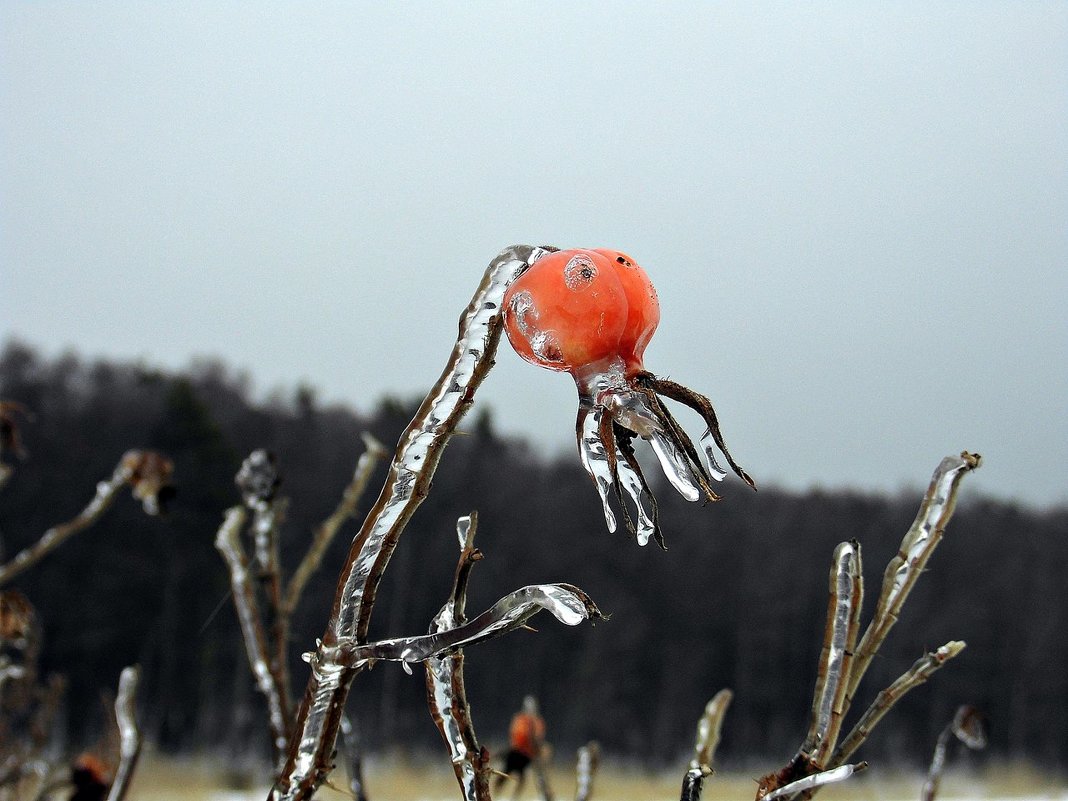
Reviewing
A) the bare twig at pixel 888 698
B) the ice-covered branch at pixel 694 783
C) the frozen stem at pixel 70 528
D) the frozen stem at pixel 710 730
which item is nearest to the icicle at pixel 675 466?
the ice-covered branch at pixel 694 783

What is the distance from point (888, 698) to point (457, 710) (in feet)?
1.55

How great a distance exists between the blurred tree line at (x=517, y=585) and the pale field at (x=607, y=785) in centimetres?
98

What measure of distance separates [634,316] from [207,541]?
1507 centimetres

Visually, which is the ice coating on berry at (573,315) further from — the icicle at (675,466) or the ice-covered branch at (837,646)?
the ice-covered branch at (837,646)

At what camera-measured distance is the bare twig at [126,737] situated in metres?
1.42

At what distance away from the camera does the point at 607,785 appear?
1307 cm

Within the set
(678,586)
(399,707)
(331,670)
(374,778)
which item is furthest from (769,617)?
(331,670)

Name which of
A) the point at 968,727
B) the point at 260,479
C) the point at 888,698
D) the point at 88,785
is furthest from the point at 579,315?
the point at 88,785

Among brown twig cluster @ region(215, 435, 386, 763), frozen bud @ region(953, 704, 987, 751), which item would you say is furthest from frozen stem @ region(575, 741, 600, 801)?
frozen bud @ region(953, 704, 987, 751)

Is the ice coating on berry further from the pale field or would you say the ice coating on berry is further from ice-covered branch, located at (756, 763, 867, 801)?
the pale field

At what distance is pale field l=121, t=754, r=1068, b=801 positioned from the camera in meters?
11.4

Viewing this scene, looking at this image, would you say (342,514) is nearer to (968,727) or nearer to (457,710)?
(457,710)

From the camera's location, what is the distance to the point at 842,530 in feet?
67.1

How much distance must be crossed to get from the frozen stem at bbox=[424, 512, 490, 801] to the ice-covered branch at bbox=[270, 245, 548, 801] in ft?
0.22
